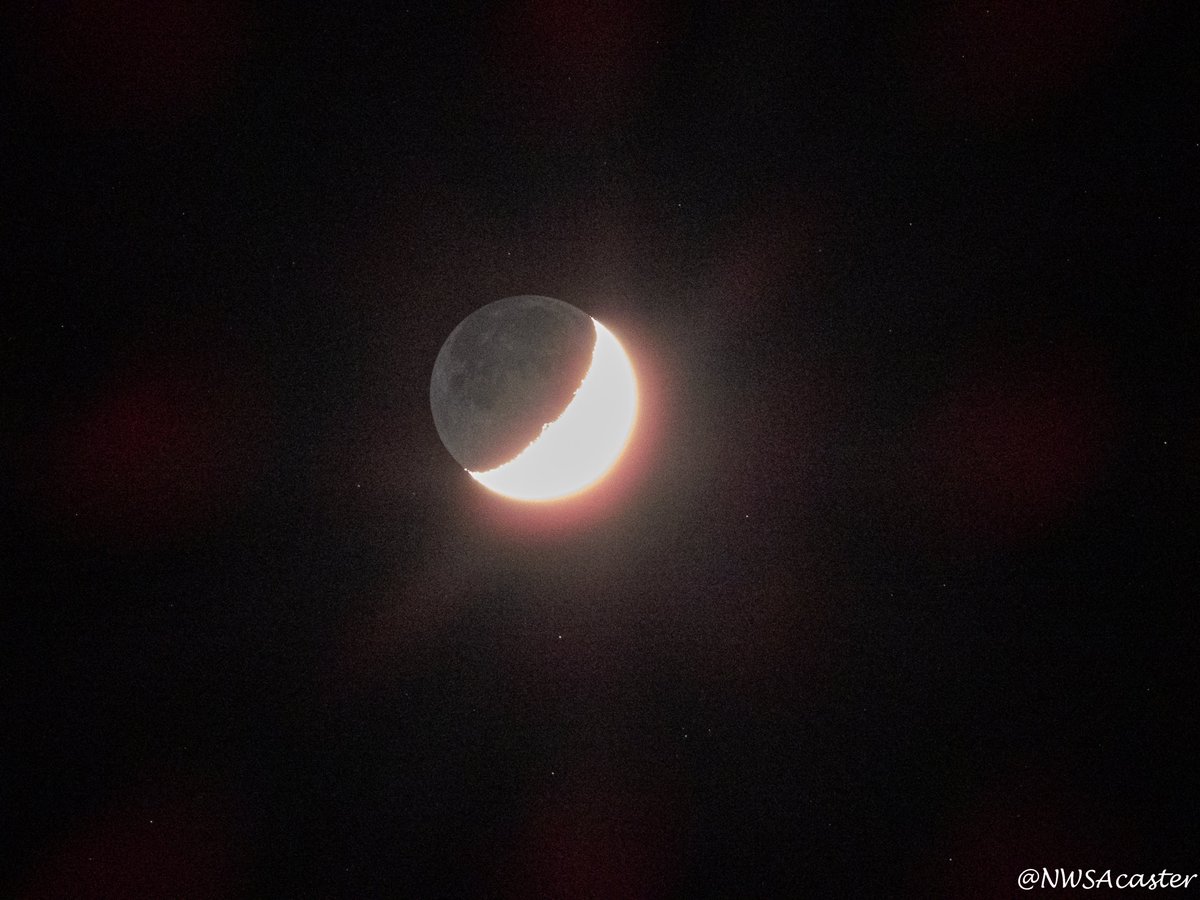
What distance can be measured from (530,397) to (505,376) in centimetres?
20

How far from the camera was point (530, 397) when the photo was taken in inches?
207

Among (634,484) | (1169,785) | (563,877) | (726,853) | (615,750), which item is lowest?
(563,877)

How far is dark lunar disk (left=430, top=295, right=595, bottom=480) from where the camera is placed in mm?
5258

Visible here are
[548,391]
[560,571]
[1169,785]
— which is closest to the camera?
[548,391]

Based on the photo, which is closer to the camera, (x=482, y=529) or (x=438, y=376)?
(x=438, y=376)

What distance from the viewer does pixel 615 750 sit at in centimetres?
626

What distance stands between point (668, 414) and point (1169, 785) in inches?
167

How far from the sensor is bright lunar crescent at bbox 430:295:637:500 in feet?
17.3

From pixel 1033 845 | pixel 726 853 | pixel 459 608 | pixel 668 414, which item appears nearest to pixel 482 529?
pixel 459 608

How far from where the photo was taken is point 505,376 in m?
5.27

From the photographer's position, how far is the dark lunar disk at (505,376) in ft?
17.3

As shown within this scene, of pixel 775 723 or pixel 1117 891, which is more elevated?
pixel 775 723

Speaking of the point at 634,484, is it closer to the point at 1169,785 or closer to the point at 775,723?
the point at 775,723

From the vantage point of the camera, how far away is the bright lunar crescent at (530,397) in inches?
207
